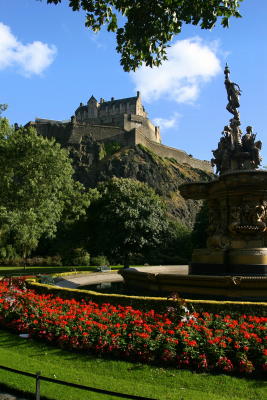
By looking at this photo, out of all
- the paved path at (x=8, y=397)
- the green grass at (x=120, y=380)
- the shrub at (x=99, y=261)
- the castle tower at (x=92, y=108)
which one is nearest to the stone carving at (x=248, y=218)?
the green grass at (x=120, y=380)

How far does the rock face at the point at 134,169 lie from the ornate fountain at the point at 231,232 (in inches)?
2530

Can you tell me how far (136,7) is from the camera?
6617 millimetres

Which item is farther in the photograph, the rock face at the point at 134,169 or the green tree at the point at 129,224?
the rock face at the point at 134,169

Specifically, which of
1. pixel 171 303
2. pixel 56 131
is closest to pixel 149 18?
pixel 171 303

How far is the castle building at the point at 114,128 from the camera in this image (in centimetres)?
8800

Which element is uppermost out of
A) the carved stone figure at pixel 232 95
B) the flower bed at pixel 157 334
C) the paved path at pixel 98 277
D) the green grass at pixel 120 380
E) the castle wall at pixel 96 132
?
the castle wall at pixel 96 132

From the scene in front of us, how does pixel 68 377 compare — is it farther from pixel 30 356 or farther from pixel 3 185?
pixel 3 185

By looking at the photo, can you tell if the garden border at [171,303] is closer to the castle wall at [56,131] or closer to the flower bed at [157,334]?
the flower bed at [157,334]

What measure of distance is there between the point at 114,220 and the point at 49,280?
1831 cm

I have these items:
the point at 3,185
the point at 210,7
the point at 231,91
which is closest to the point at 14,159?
the point at 3,185

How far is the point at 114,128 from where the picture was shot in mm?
89625

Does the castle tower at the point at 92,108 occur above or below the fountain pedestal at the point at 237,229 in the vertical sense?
above

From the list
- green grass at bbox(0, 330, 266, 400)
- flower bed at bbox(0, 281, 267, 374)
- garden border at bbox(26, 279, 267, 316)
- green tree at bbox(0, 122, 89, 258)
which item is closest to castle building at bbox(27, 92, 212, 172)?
green tree at bbox(0, 122, 89, 258)

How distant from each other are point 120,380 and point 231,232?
7.36 meters
